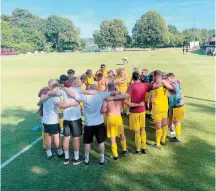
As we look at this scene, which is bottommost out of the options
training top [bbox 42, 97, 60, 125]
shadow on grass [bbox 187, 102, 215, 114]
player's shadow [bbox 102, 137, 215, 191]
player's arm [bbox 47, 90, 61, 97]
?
player's shadow [bbox 102, 137, 215, 191]

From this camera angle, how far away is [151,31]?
332 ft

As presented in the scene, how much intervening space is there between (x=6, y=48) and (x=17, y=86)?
257 ft

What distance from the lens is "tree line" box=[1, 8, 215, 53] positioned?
314ft

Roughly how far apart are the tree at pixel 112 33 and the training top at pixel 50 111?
104 metres

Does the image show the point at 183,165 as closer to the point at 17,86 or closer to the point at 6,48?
the point at 17,86

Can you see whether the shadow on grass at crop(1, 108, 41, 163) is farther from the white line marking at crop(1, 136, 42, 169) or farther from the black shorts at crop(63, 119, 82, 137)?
the black shorts at crop(63, 119, 82, 137)

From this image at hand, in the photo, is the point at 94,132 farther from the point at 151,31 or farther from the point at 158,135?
the point at 151,31

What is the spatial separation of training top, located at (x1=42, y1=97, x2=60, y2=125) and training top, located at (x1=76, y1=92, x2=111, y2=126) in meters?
0.87

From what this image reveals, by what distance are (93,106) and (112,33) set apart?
346 feet

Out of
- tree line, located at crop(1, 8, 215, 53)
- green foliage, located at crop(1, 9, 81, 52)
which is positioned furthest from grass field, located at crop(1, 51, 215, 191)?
tree line, located at crop(1, 8, 215, 53)

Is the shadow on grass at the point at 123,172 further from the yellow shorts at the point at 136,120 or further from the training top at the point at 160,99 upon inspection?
the training top at the point at 160,99

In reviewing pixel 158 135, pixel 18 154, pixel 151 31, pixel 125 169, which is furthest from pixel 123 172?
pixel 151 31

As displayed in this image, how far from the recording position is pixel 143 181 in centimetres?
535

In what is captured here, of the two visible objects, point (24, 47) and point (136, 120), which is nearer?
point (136, 120)
